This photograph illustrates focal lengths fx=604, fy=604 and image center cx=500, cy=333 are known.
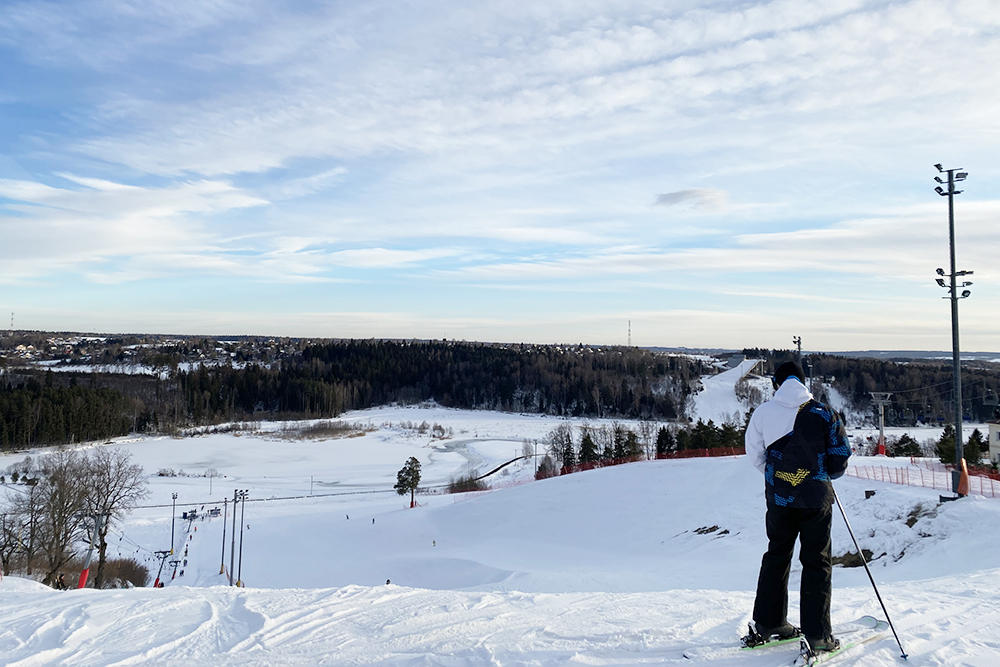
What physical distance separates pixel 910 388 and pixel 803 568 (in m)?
105

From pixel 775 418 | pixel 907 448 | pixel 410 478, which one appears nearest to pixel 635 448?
pixel 907 448

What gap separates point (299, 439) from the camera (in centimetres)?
7625

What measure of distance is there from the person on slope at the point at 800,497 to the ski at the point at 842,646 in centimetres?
5

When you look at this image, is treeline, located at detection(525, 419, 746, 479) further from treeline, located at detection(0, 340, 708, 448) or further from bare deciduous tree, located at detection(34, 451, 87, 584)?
treeline, located at detection(0, 340, 708, 448)

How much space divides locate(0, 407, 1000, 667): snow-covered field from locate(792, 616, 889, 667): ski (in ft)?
0.32

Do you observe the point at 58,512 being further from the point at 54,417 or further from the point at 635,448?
the point at 54,417

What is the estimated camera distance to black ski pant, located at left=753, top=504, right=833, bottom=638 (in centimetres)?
394

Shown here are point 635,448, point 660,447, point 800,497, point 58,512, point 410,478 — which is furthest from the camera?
point 635,448

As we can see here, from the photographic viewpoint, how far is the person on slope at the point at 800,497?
3.94 meters

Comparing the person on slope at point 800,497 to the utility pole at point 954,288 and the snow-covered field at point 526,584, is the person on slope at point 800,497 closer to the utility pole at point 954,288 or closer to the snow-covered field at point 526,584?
the snow-covered field at point 526,584

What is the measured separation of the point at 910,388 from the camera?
3565 inches

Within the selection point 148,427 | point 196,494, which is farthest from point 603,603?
point 148,427

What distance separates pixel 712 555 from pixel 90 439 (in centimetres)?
8529

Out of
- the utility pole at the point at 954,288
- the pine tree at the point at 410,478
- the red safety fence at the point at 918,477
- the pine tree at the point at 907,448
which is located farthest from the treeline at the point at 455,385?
the utility pole at the point at 954,288
